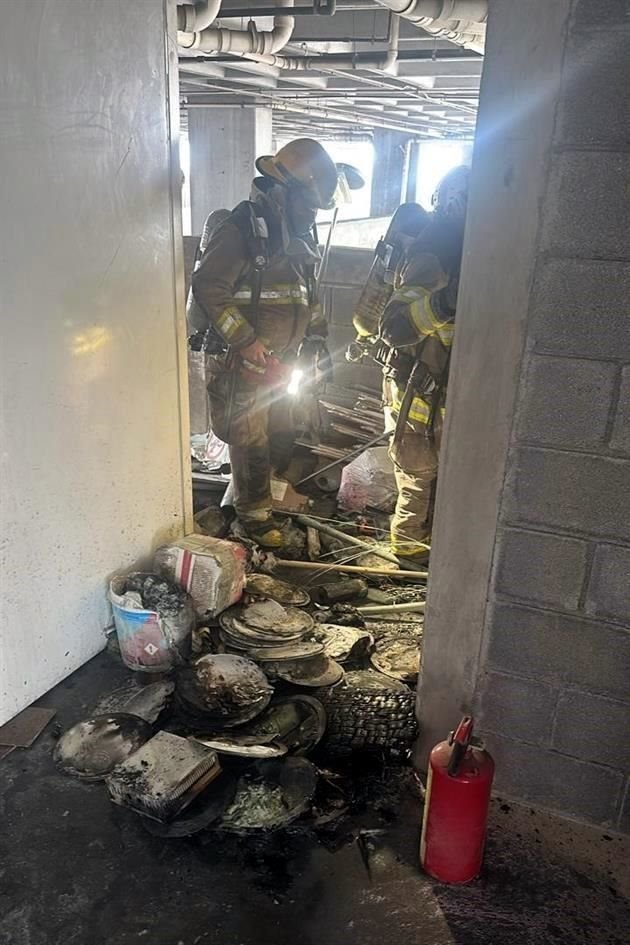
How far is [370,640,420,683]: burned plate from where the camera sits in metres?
2.60

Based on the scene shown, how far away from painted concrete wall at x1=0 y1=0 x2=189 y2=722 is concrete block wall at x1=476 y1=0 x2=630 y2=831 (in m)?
1.47

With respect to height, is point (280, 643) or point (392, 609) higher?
point (280, 643)

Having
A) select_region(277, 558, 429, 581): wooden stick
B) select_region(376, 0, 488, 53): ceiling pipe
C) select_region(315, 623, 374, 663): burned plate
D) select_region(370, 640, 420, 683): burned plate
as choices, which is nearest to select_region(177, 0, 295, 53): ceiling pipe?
select_region(376, 0, 488, 53): ceiling pipe

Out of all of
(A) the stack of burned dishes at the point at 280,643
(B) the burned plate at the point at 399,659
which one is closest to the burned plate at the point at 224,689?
(A) the stack of burned dishes at the point at 280,643

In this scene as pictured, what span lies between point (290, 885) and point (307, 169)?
3017mm

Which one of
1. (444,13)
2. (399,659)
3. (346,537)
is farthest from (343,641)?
(444,13)

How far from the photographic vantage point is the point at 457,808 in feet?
5.62

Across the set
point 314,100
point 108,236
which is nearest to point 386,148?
point 314,100

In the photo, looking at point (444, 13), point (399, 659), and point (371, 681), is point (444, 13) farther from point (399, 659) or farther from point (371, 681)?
point (371, 681)

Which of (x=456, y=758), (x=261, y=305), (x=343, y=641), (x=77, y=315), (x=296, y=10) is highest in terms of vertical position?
(x=296, y=10)

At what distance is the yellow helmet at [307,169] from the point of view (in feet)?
11.2

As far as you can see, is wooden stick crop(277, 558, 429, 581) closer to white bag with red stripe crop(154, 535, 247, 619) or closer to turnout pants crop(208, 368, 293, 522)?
turnout pants crop(208, 368, 293, 522)

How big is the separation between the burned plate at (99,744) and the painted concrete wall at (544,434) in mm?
941

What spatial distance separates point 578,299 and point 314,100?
820 centimetres
